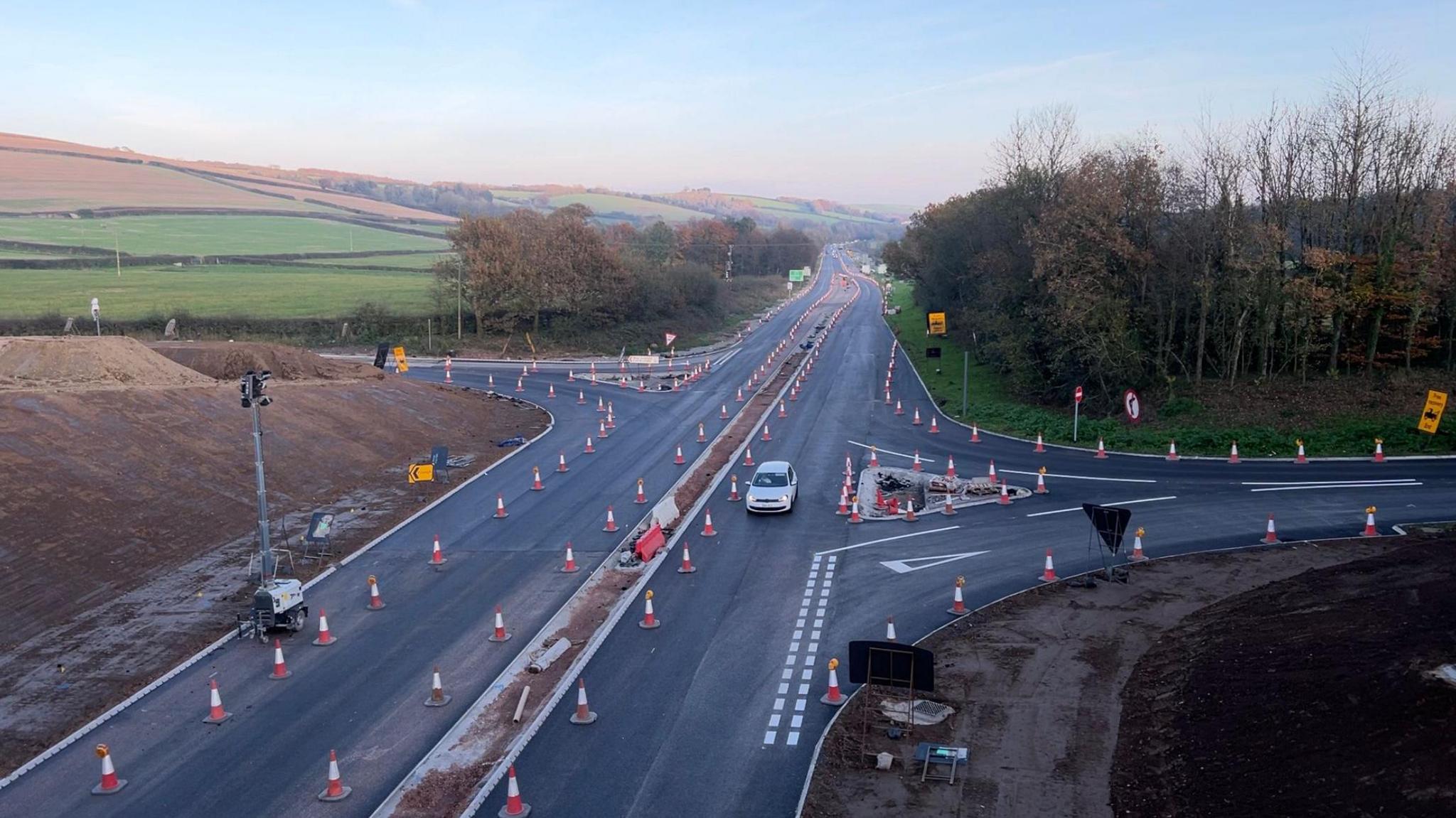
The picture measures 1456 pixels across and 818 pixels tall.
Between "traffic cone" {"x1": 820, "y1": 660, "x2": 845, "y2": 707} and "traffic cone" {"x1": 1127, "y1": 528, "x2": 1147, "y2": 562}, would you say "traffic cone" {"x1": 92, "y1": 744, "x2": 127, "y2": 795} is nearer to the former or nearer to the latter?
"traffic cone" {"x1": 820, "y1": 660, "x2": 845, "y2": 707}

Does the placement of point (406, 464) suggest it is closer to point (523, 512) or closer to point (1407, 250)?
point (523, 512)

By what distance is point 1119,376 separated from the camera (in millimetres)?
Result: 39094

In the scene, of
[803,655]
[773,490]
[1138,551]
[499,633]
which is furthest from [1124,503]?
[499,633]

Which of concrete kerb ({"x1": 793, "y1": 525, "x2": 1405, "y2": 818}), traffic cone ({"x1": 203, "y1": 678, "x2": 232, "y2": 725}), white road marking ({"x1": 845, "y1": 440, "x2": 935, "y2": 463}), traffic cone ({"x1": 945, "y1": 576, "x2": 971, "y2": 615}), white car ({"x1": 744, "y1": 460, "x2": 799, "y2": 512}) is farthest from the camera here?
white road marking ({"x1": 845, "y1": 440, "x2": 935, "y2": 463})

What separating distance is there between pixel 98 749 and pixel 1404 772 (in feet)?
51.1

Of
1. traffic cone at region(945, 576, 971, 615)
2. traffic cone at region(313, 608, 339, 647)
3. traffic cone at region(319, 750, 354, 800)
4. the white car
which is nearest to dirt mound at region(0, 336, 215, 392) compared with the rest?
traffic cone at region(313, 608, 339, 647)

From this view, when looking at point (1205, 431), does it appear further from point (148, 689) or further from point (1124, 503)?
point (148, 689)

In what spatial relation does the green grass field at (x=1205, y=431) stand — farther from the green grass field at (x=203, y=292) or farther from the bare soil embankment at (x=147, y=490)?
the green grass field at (x=203, y=292)

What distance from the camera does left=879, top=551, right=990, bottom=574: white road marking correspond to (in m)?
22.2

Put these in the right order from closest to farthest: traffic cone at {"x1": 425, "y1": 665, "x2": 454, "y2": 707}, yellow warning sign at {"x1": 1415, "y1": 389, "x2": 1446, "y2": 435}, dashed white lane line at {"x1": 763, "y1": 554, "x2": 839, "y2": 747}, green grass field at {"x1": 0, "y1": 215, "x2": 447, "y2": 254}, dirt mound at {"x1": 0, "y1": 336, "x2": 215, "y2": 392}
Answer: dashed white lane line at {"x1": 763, "y1": 554, "x2": 839, "y2": 747} < traffic cone at {"x1": 425, "y1": 665, "x2": 454, "y2": 707} < yellow warning sign at {"x1": 1415, "y1": 389, "x2": 1446, "y2": 435} < dirt mound at {"x1": 0, "y1": 336, "x2": 215, "y2": 392} < green grass field at {"x1": 0, "y1": 215, "x2": 447, "y2": 254}

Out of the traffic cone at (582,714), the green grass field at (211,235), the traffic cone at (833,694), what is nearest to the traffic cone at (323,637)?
the traffic cone at (582,714)

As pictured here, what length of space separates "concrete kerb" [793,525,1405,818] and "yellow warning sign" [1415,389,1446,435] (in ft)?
24.1

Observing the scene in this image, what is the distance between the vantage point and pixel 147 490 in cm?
2533

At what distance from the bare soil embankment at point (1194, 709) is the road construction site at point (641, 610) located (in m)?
1.38
